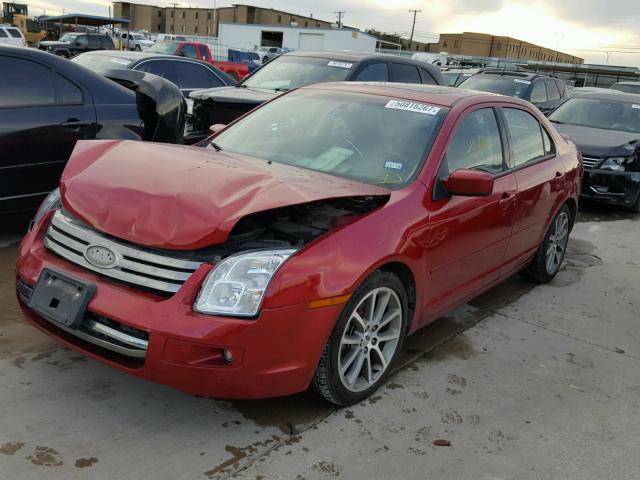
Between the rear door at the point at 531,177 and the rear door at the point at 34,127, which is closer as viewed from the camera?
the rear door at the point at 531,177

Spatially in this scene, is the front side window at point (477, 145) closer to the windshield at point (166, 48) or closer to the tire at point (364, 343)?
the tire at point (364, 343)

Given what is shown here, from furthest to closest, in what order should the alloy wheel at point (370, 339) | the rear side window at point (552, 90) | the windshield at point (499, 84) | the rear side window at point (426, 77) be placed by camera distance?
1. the rear side window at point (552, 90)
2. the windshield at point (499, 84)
3. the rear side window at point (426, 77)
4. the alloy wheel at point (370, 339)

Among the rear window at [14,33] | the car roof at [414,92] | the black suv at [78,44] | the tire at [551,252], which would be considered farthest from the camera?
the black suv at [78,44]

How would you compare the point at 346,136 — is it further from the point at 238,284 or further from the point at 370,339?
the point at 238,284

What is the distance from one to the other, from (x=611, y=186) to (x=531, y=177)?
4229mm

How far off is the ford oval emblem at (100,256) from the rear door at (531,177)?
271 centimetres

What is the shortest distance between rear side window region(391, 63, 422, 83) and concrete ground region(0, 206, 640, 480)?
212 inches

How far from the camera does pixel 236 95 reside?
24.6 feet

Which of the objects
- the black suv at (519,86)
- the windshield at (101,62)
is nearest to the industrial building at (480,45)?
the black suv at (519,86)

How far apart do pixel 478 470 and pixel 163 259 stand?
165cm

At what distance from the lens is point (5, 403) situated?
277cm

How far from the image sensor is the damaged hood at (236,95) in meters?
7.20

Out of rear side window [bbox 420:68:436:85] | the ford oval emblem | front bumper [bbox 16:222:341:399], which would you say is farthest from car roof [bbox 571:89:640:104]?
the ford oval emblem

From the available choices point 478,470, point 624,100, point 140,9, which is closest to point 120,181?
point 478,470
